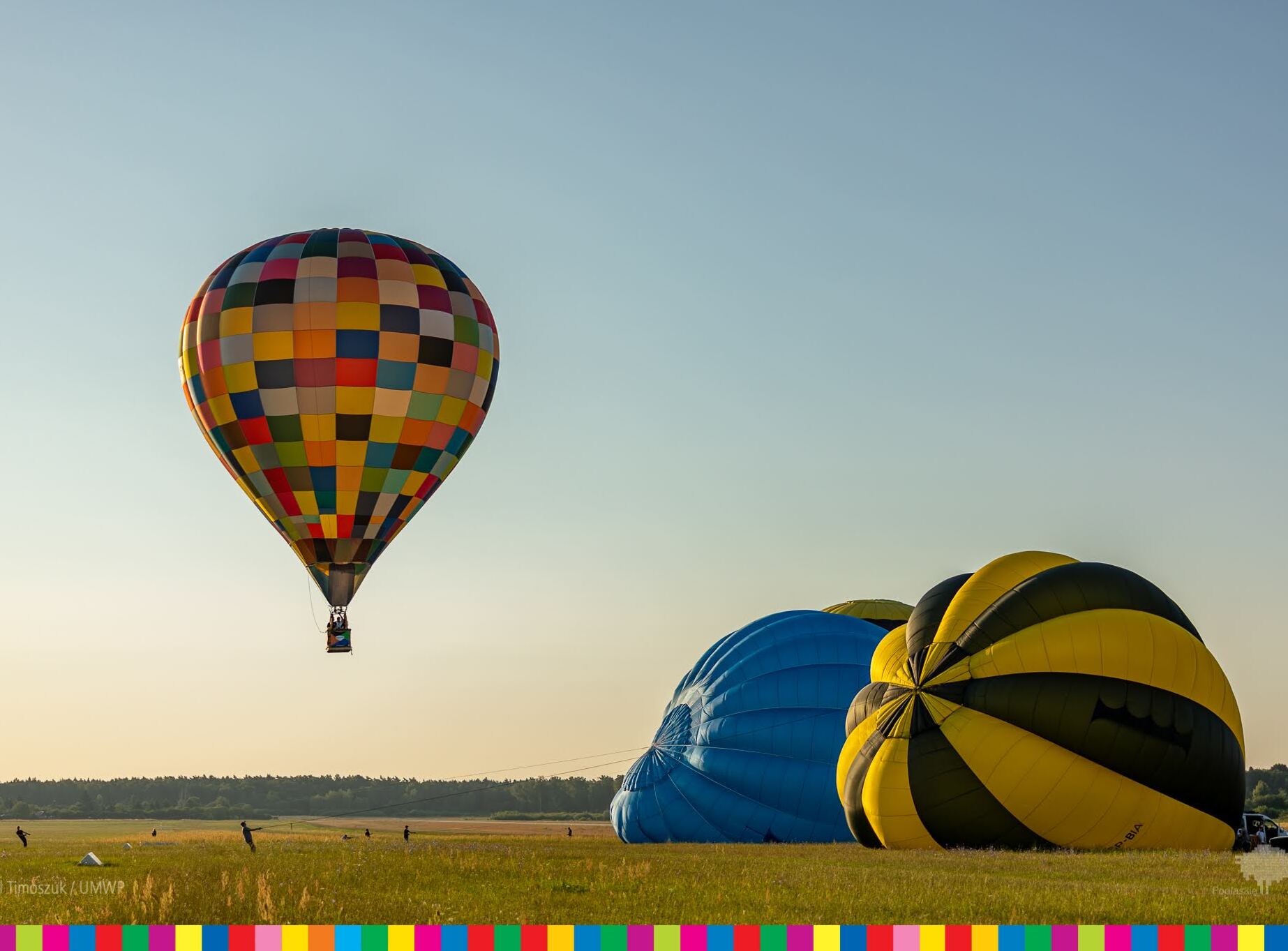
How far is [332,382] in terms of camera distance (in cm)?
2859

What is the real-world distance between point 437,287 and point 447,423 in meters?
2.63

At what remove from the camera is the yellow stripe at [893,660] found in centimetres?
2520

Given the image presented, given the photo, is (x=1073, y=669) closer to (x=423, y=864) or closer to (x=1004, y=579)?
(x=1004, y=579)

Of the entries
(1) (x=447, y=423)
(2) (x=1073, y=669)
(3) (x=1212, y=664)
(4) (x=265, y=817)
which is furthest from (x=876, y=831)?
(4) (x=265, y=817)

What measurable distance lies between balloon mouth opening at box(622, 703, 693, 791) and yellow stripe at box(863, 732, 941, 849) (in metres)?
7.95

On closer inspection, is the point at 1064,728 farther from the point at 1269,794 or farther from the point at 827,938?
the point at 1269,794

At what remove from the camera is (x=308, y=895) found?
14680 millimetres

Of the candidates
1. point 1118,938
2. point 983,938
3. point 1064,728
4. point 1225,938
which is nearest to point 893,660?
point 1064,728

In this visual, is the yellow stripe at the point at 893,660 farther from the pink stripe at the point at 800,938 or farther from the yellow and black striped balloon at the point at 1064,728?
the pink stripe at the point at 800,938

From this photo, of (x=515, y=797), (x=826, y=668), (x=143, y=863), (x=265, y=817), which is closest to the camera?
(x=143, y=863)

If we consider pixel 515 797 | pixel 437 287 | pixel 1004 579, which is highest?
pixel 437 287

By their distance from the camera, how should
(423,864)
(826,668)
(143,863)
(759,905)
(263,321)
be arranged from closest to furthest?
(759,905)
(423,864)
(143,863)
(263,321)
(826,668)

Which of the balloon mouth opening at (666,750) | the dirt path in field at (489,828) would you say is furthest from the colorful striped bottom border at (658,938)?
the dirt path in field at (489,828)

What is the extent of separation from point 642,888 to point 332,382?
1508 centimetres
